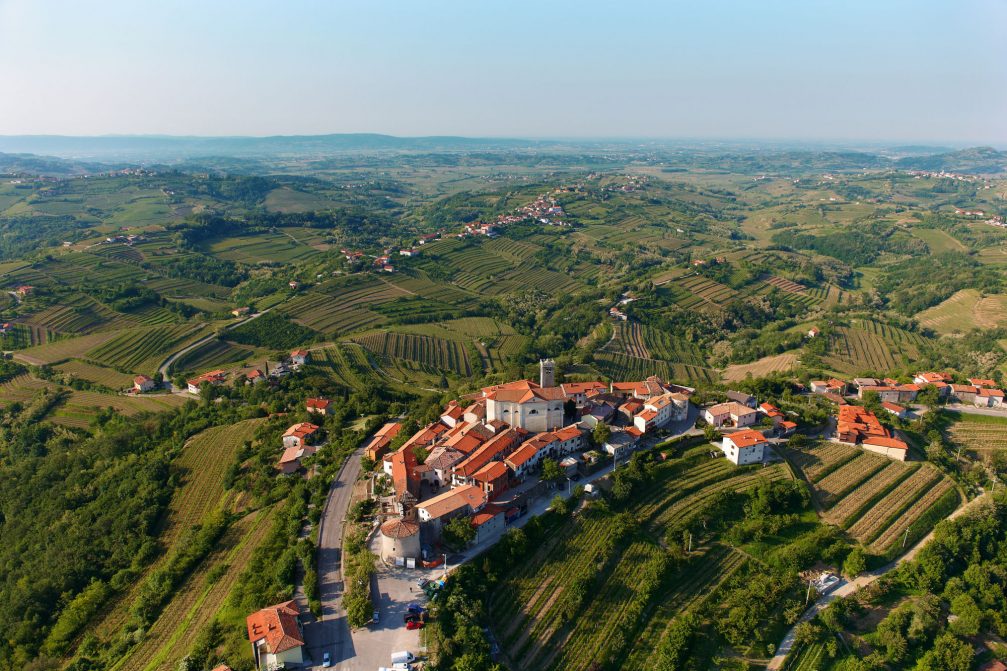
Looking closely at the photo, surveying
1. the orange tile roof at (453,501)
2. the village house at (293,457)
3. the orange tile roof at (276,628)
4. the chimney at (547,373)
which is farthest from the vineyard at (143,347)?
the orange tile roof at (276,628)

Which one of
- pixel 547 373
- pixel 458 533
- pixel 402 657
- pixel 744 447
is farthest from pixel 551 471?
pixel 744 447

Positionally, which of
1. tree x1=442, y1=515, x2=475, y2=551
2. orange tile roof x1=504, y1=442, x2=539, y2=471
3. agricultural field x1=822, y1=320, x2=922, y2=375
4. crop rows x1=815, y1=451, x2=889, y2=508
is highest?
orange tile roof x1=504, y1=442, x2=539, y2=471

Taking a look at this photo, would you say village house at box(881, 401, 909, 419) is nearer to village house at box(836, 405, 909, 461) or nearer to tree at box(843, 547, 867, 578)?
village house at box(836, 405, 909, 461)

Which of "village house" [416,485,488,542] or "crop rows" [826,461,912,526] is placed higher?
"village house" [416,485,488,542]

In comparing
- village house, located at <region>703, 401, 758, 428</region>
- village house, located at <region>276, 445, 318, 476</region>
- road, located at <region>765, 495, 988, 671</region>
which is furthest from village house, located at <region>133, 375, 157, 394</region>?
road, located at <region>765, 495, 988, 671</region>

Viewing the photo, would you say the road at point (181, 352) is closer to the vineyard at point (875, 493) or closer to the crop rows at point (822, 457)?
the crop rows at point (822, 457)

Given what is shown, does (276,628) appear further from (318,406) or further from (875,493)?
(875,493)

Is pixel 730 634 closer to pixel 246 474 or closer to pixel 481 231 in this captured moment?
pixel 246 474
